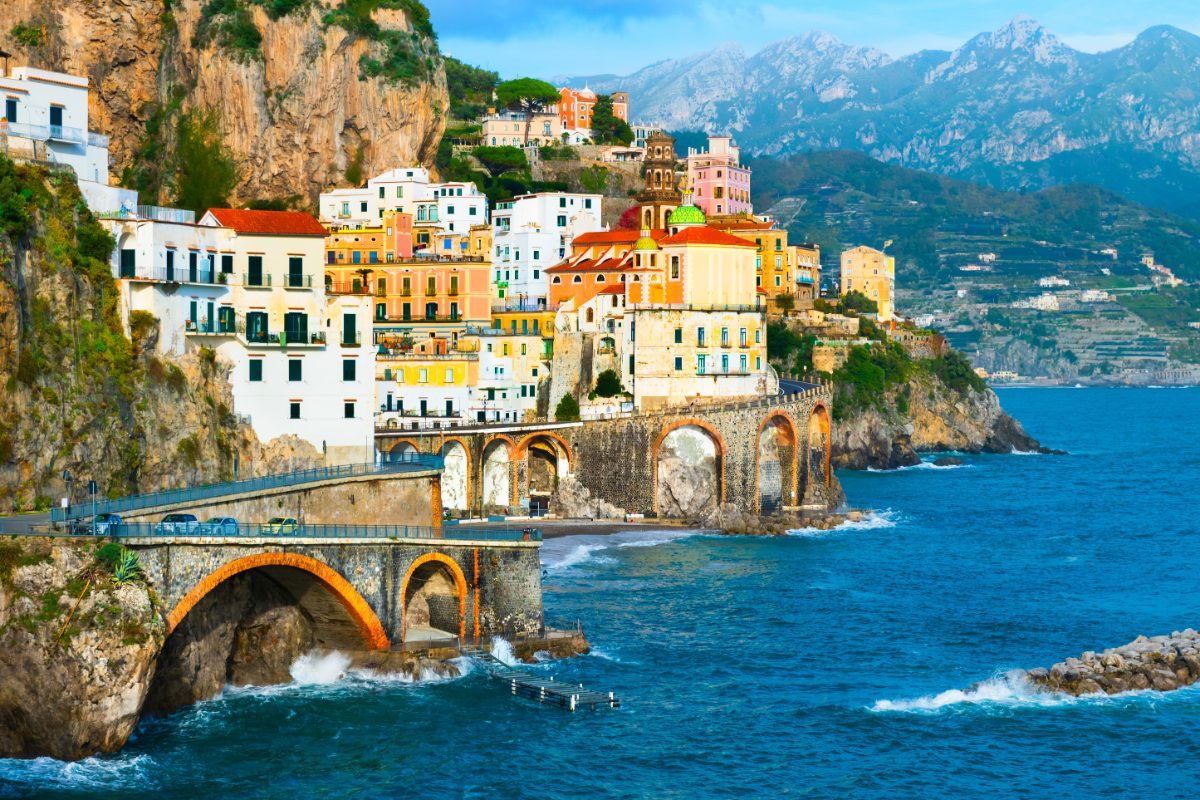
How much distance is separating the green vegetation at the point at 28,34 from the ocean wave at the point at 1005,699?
277 feet

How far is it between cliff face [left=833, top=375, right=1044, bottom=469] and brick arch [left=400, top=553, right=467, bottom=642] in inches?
3685

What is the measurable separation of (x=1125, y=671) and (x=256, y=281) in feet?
133

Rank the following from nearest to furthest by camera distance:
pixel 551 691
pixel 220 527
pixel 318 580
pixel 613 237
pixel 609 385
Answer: pixel 220 527 → pixel 318 580 → pixel 551 691 → pixel 609 385 → pixel 613 237

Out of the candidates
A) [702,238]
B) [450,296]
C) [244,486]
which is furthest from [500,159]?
[244,486]

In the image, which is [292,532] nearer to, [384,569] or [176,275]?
[384,569]

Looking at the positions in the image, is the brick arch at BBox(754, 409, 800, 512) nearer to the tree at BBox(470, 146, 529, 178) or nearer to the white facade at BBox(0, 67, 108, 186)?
the white facade at BBox(0, 67, 108, 186)

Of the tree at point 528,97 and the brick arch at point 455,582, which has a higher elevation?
the tree at point 528,97

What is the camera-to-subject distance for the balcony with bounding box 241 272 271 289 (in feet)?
243

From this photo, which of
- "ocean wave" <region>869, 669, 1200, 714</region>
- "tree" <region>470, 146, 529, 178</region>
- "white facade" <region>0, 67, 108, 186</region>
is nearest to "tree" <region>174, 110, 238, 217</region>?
"tree" <region>470, 146, 529, 178</region>

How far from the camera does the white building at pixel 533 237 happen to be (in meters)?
132

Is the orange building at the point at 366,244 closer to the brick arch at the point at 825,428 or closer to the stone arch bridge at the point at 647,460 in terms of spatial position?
the stone arch bridge at the point at 647,460

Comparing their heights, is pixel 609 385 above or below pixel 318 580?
above

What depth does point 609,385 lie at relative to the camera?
114438mm

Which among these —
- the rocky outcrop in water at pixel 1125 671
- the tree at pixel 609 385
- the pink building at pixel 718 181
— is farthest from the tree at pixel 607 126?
the rocky outcrop in water at pixel 1125 671
